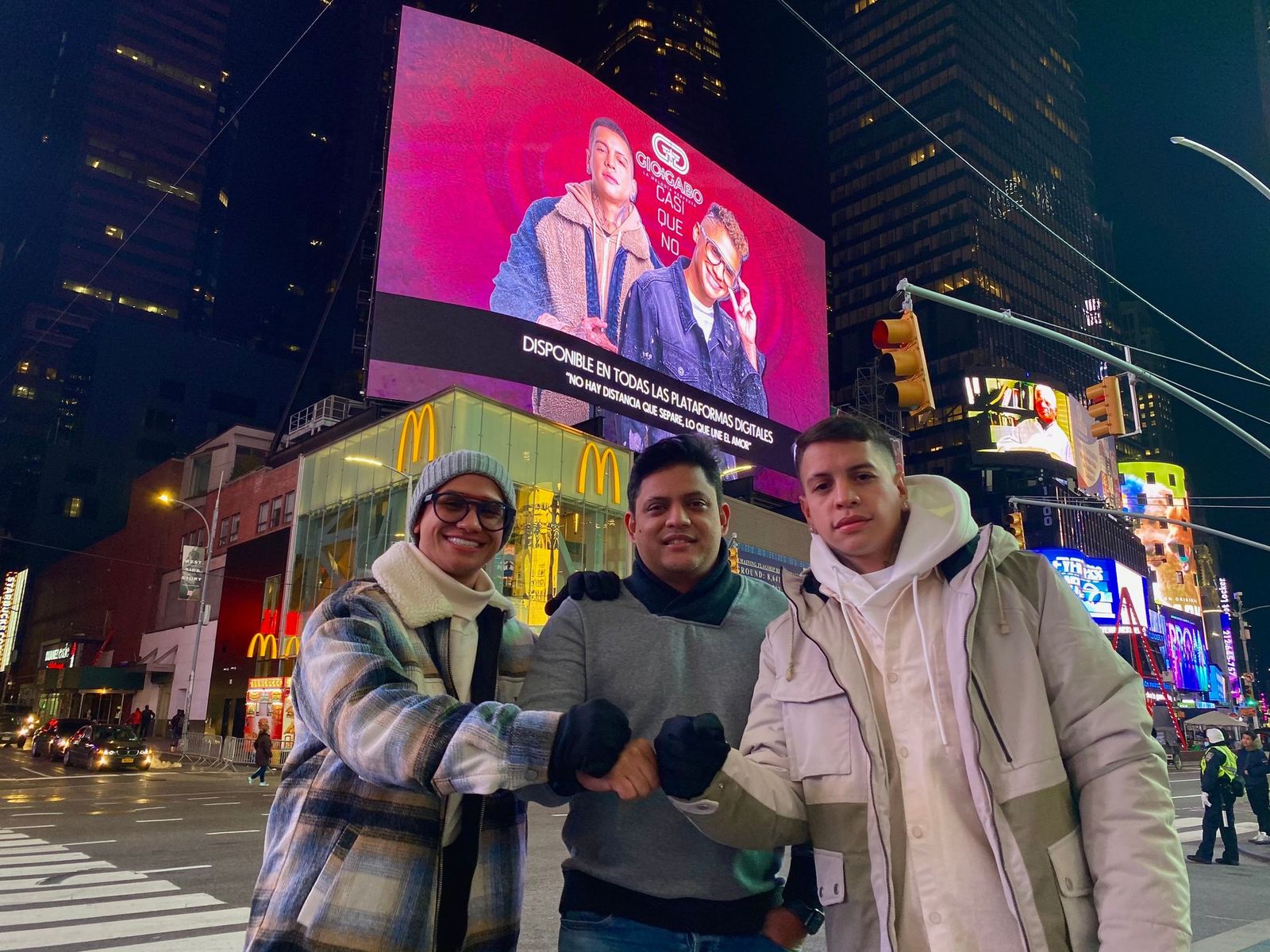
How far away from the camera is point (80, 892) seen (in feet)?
26.7

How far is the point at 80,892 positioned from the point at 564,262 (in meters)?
29.6

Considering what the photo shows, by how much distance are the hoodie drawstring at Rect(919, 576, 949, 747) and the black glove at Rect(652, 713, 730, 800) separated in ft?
1.95

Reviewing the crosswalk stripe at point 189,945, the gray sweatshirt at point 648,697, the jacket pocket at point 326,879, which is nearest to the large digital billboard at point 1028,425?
the crosswalk stripe at point 189,945

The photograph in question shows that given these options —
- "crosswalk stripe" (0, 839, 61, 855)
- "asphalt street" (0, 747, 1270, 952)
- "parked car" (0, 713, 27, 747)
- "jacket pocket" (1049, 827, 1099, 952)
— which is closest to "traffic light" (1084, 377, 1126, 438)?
"asphalt street" (0, 747, 1270, 952)

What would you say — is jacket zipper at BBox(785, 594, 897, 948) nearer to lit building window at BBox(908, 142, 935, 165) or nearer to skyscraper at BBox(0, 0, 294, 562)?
skyscraper at BBox(0, 0, 294, 562)

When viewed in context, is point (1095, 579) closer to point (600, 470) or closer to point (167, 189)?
point (600, 470)

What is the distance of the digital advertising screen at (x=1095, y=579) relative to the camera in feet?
236

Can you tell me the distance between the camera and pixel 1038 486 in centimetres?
8506

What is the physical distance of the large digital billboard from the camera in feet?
199

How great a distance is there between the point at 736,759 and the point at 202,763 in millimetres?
34784

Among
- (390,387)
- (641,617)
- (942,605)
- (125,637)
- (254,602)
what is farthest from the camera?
(125,637)

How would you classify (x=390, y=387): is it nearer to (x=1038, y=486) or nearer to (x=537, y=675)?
(x=537, y=675)

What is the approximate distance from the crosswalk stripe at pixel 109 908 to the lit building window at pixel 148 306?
390 ft

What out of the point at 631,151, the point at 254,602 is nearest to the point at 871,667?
the point at 631,151
